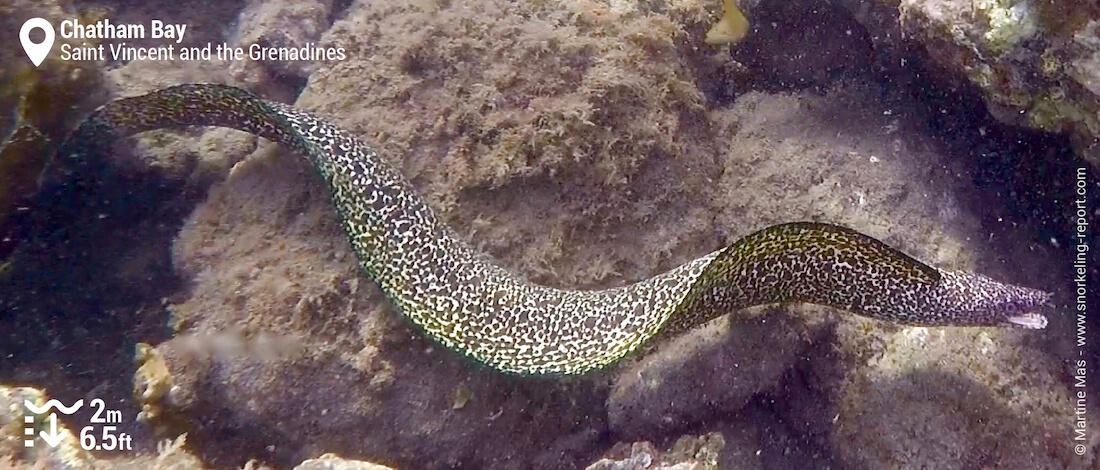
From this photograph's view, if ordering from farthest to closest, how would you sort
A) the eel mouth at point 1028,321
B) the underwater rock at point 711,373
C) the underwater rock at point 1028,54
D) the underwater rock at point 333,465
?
the underwater rock at point 711,373 → the eel mouth at point 1028,321 → the underwater rock at point 333,465 → the underwater rock at point 1028,54

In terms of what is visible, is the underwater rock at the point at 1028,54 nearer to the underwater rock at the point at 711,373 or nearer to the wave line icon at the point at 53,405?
the underwater rock at the point at 711,373

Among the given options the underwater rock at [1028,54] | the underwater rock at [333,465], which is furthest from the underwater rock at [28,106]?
the underwater rock at [1028,54]

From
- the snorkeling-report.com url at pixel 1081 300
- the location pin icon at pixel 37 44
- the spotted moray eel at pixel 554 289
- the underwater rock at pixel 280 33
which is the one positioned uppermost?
the location pin icon at pixel 37 44

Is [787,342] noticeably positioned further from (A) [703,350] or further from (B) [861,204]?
(B) [861,204]

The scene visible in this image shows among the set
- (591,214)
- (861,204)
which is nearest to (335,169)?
(591,214)

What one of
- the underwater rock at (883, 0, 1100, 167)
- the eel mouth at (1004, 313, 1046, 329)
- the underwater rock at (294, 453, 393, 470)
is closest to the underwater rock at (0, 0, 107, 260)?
the underwater rock at (294, 453, 393, 470)

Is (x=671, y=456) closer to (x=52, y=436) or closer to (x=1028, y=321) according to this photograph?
(x=1028, y=321)
